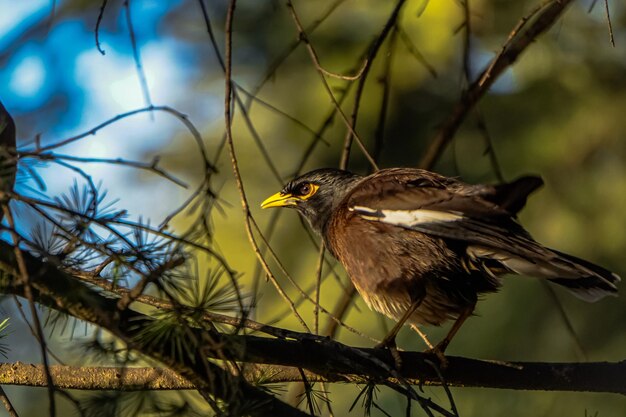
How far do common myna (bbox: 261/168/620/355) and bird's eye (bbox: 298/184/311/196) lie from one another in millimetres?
→ 464

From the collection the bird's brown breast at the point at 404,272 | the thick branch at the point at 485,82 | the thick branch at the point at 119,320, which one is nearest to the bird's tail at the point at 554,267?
the bird's brown breast at the point at 404,272

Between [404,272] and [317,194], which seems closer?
[404,272]

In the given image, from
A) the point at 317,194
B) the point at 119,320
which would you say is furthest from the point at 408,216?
the point at 119,320

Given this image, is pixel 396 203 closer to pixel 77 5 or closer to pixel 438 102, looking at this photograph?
pixel 438 102

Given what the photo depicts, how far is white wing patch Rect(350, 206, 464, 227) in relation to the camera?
362cm

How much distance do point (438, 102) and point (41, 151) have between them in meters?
4.30

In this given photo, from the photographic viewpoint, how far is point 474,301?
3.87 m

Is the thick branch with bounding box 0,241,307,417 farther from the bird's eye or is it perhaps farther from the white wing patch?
the bird's eye

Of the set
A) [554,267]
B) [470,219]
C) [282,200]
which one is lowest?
[554,267]

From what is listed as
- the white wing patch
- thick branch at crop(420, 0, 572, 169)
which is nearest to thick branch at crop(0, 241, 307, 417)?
the white wing patch

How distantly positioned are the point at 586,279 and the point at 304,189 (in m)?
1.68

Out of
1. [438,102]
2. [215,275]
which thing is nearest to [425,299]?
[215,275]

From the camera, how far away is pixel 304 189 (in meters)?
4.70

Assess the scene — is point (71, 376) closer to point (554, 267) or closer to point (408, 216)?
point (408, 216)
